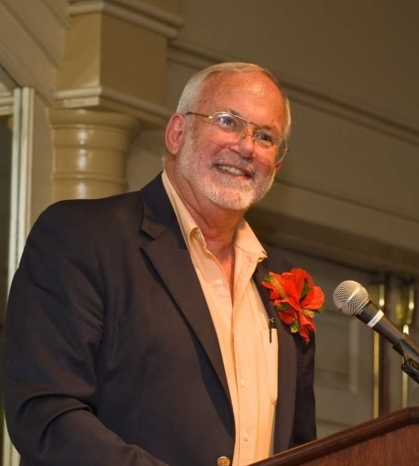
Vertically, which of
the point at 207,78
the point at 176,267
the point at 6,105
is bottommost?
the point at 176,267

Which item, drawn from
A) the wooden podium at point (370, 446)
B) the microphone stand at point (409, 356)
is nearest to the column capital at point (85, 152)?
the microphone stand at point (409, 356)

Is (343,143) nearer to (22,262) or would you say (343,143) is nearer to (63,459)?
(22,262)

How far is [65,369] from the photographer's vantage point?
254 centimetres

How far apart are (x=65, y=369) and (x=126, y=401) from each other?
0.52 feet

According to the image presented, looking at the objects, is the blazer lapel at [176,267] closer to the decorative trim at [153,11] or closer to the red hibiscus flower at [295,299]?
the red hibiscus flower at [295,299]

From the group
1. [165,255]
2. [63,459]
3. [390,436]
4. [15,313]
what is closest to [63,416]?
[63,459]

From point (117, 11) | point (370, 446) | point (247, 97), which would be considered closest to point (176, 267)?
point (247, 97)

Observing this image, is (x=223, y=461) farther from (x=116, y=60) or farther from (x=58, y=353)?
(x=116, y=60)

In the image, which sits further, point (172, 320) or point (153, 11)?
point (153, 11)

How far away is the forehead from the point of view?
302 centimetres

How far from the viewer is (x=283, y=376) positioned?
2.89 metres

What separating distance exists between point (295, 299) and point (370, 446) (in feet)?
3.07

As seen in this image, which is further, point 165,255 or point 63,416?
point 165,255

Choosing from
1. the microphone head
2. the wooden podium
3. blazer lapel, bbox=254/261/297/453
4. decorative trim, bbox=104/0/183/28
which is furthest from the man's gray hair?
the wooden podium
